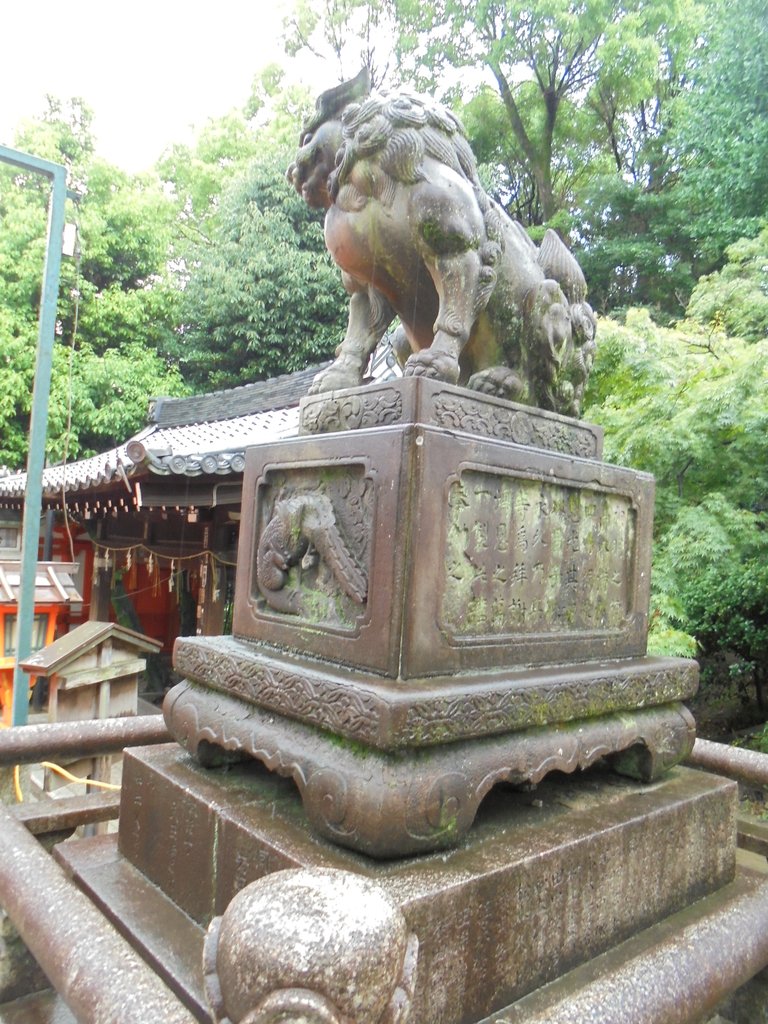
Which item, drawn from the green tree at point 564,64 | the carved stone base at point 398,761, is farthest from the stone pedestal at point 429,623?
the green tree at point 564,64

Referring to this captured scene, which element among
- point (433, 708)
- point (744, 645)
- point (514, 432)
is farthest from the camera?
point (744, 645)

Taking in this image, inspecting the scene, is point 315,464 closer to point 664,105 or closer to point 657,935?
point 657,935

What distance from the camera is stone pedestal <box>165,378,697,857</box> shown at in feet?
5.58

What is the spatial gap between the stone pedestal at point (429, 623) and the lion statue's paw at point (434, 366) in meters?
0.09

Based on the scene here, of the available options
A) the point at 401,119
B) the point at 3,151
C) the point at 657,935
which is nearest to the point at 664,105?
the point at 3,151

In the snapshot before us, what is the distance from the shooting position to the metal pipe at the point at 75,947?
111 cm

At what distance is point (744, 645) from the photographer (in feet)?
29.8

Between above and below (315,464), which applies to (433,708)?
below

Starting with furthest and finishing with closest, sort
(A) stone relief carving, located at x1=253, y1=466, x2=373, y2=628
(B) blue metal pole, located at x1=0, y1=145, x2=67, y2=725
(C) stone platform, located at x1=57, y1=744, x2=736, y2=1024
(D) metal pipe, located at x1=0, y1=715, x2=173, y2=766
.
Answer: (B) blue metal pole, located at x1=0, y1=145, x2=67, y2=725 → (D) metal pipe, located at x1=0, y1=715, x2=173, y2=766 → (A) stone relief carving, located at x1=253, y1=466, x2=373, y2=628 → (C) stone platform, located at x1=57, y1=744, x2=736, y2=1024

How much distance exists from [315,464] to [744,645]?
28.9ft

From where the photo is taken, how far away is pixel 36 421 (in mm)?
5586

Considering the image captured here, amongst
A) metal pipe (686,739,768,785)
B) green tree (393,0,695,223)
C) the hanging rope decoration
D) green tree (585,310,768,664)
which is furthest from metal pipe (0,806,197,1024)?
green tree (393,0,695,223)

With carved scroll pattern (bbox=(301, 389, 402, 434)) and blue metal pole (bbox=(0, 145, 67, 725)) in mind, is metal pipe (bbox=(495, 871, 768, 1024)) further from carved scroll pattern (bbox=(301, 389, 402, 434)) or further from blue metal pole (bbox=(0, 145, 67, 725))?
blue metal pole (bbox=(0, 145, 67, 725))

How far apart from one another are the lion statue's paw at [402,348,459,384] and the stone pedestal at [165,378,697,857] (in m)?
0.09
